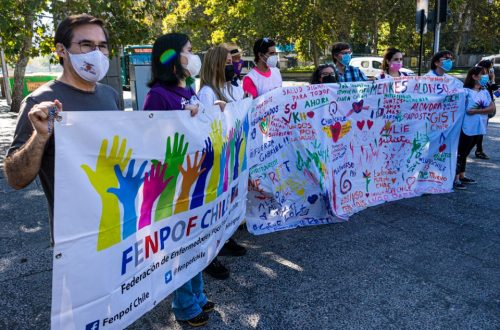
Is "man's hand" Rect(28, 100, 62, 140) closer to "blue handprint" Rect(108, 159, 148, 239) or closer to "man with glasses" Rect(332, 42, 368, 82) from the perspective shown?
"blue handprint" Rect(108, 159, 148, 239)

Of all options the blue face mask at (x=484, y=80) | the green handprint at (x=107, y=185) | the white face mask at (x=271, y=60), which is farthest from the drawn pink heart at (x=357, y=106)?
the green handprint at (x=107, y=185)

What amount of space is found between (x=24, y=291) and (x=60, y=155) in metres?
2.06

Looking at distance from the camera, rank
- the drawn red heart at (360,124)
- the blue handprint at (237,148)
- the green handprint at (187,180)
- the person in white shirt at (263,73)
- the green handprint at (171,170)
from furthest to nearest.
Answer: the drawn red heart at (360,124) < the person in white shirt at (263,73) < the blue handprint at (237,148) < the green handprint at (187,180) < the green handprint at (171,170)

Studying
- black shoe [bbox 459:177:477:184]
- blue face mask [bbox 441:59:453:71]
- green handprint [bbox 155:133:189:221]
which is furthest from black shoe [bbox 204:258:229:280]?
blue face mask [bbox 441:59:453:71]

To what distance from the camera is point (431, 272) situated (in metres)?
3.55

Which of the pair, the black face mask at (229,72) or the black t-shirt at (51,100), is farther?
the black face mask at (229,72)

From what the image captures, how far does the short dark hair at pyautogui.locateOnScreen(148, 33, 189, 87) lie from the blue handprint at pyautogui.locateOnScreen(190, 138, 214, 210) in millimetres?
448

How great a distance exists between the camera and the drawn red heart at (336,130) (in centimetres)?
462

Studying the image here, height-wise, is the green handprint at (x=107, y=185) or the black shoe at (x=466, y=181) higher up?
the green handprint at (x=107, y=185)

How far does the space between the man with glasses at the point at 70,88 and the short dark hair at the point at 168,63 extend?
394 mm

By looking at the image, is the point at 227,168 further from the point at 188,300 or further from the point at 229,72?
the point at 229,72

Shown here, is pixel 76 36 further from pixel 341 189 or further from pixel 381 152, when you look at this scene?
pixel 381 152

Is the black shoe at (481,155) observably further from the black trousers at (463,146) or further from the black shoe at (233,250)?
the black shoe at (233,250)

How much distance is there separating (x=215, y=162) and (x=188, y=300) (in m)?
0.90
